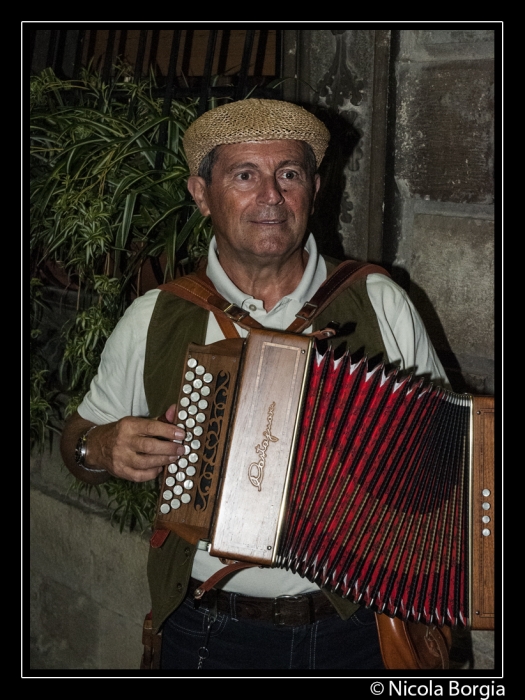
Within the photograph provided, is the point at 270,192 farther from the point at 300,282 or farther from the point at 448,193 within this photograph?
the point at 448,193

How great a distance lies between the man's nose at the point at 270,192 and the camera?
198cm

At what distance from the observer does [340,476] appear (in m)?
1.78

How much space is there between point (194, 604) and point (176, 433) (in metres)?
0.50

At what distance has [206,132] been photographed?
6.66 feet

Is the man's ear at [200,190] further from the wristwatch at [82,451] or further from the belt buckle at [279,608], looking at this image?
the belt buckle at [279,608]

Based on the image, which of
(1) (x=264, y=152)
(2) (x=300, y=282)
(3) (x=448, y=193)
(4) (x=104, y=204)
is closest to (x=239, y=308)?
(2) (x=300, y=282)

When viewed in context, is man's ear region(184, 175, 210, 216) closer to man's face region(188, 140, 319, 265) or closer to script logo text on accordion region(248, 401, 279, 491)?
man's face region(188, 140, 319, 265)

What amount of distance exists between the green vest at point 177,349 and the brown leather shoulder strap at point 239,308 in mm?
31

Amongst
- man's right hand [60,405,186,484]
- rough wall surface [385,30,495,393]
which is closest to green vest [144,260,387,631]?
man's right hand [60,405,186,484]

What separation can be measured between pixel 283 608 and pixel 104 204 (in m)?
1.52

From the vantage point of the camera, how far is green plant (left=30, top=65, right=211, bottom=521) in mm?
2791

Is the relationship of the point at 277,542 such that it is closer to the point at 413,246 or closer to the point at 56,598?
the point at 413,246

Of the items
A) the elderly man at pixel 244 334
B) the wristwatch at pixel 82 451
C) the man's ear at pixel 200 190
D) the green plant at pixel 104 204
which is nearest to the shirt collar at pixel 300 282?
the elderly man at pixel 244 334

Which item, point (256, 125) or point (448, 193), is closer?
point (256, 125)
